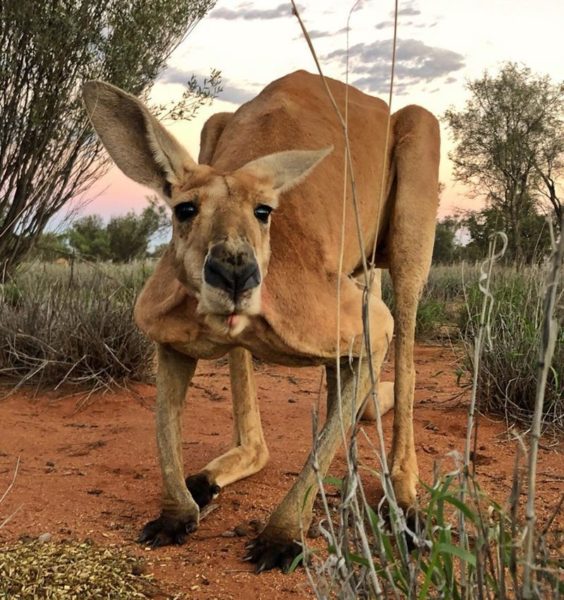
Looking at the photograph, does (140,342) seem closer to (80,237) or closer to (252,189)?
(252,189)

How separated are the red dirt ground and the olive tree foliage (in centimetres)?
360

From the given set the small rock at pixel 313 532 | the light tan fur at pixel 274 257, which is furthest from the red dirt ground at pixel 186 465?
the small rock at pixel 313 532

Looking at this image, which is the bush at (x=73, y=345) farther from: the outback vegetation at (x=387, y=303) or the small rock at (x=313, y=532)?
the small rock at (x=313, y=532)

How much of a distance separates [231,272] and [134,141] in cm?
110

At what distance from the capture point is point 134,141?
3906 millimetres

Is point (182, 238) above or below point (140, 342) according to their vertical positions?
above

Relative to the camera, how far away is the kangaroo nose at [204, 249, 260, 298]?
321 cm

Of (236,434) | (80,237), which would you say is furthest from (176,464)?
(80,237)

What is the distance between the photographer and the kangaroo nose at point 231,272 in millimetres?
3213

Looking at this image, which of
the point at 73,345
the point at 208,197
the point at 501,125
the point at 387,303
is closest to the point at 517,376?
the point at 208,197

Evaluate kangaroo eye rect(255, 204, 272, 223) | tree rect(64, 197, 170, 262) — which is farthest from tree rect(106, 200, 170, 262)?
kangaroo eye rect(255, 204, 272, 223)

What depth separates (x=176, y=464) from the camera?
402 cm

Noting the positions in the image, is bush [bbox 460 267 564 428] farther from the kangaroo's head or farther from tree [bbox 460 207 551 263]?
the kangaroo's head

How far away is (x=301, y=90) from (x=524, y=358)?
256cm
